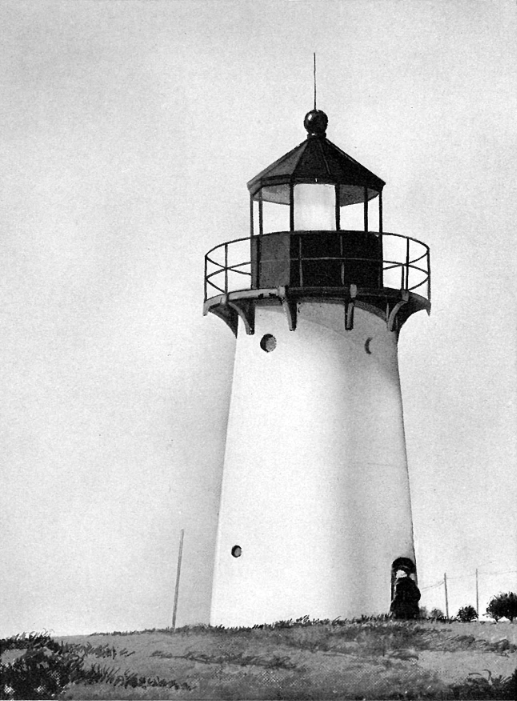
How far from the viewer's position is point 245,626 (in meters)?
23.3

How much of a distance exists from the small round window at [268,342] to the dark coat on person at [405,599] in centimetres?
478

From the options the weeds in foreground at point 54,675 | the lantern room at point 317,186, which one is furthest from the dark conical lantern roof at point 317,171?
the weeds in foreground at point 54,675

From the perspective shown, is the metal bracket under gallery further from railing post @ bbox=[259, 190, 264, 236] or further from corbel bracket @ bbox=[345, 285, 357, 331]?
railing post @ bbox=[259, 190, 264, 236]

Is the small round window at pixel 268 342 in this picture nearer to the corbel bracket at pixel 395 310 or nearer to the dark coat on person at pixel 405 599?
the corbel bracket at pixel 395 310

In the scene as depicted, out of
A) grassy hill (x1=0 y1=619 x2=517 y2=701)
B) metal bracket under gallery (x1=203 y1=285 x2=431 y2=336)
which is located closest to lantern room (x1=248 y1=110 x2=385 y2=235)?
metal bracket under gallery (x1=203 y1=285 x2=431 y2=336)

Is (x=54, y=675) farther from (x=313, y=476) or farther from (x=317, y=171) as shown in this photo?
(x=317, y=171)

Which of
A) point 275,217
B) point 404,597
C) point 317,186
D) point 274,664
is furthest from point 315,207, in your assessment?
point 274,664

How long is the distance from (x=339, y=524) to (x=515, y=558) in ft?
20.0

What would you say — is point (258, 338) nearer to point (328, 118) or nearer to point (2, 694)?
point (328, 118)

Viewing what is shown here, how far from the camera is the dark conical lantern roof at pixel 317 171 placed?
78.2 feet

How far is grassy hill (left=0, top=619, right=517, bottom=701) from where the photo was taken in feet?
59.1

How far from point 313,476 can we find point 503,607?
8445 millimetres

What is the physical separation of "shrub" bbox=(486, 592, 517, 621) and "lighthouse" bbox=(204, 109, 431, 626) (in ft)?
20.1

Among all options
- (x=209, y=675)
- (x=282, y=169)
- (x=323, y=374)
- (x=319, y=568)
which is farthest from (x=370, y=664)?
(x=282, y=169)
